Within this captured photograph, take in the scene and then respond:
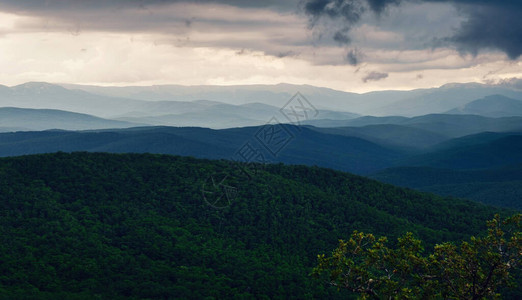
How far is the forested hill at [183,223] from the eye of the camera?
65.3 meters

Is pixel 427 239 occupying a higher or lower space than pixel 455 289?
lower

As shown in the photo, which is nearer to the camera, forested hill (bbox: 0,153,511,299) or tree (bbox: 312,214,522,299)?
tree (bbox: 312,214,522,299)

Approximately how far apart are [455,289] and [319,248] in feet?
169

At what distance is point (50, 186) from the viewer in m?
91.0

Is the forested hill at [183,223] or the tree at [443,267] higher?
the tree at [443,267]

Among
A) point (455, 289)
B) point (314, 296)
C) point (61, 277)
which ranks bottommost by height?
point (314, 296)

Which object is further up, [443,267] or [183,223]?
[443,267]

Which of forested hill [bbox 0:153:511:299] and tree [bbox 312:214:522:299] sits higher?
tree [bbox 312:214:522:299]

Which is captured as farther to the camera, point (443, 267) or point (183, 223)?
point (183, 223)

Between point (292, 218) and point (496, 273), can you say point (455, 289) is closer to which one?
point (496, 273)

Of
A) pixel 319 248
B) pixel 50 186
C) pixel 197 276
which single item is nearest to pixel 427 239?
pixel 319 248

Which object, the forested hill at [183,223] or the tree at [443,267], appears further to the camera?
the forested hill at [183,223]

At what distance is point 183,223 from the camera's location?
88.1m

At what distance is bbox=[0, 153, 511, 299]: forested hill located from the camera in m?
65.3
